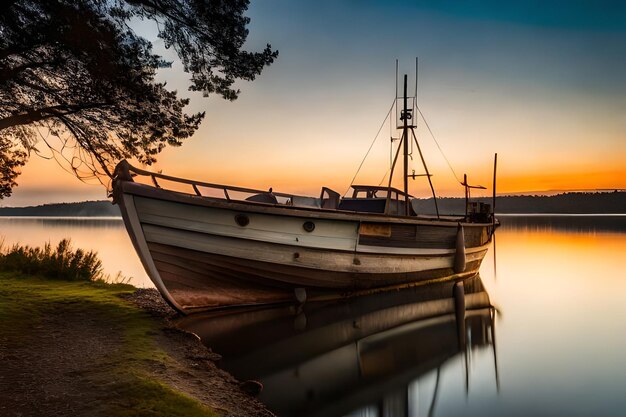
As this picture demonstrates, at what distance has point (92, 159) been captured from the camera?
10.4 metres

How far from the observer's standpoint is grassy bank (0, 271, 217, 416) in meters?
4.45

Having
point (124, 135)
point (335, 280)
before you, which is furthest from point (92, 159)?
point (335, 280)

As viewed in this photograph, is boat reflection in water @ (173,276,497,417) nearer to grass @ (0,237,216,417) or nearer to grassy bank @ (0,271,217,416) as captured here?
grass @ (0,237,216,417)

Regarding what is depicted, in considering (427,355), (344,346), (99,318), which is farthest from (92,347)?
(427,355)

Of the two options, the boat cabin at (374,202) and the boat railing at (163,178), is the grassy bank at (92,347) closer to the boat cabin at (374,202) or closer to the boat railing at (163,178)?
the boat railing at (163,178)

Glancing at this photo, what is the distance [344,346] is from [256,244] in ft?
10.4

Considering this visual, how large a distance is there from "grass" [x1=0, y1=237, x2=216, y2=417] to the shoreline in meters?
0.01

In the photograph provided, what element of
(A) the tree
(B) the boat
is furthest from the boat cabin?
(A) the tree

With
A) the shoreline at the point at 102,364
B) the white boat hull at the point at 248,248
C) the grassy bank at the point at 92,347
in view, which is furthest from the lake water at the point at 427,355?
the grassy bank at the point at 92,347

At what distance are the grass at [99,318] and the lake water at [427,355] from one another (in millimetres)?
1537

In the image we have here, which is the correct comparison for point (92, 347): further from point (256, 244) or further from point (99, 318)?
point (256, 244)

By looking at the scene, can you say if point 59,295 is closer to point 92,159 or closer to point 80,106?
point 92,159

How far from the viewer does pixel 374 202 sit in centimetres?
1534

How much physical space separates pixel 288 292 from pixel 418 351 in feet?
12.4
